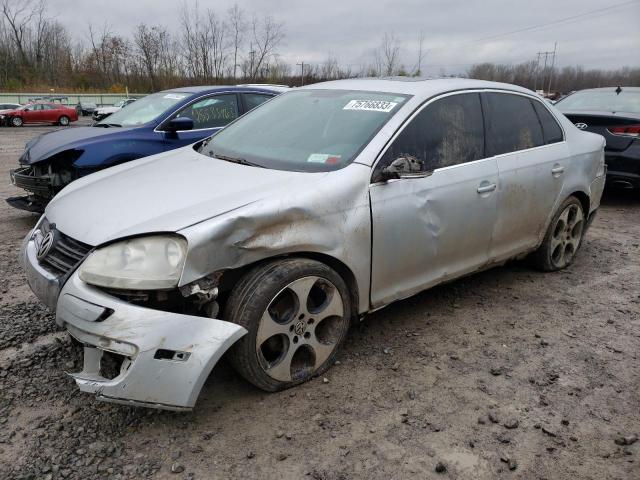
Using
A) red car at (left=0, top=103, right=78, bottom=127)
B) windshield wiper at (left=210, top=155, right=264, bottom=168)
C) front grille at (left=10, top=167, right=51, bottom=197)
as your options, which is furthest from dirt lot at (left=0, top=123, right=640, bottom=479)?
red car at (left=0, top=103, right=78, bottom=127)

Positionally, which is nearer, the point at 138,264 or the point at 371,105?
the point at 138,264

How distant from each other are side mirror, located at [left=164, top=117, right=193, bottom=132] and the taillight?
5452 millimetres

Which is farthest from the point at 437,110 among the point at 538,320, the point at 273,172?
the point at 538,320

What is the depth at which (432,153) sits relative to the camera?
326cm

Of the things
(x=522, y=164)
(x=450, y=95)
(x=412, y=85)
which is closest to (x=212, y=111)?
(x=412, y=85)

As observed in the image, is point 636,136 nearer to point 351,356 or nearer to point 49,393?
point 351,356

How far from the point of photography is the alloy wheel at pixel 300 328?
2.59 m

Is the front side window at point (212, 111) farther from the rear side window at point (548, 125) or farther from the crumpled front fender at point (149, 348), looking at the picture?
the crumpled front fender at point (149, 348)

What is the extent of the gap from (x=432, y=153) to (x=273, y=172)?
1.02 metres

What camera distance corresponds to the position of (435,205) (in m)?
3.14

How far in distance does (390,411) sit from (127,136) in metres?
4.46

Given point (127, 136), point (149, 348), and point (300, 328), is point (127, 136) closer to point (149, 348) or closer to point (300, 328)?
point (300, 328)

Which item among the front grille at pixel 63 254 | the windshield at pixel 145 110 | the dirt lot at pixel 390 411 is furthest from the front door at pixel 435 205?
the windshield at pixel 145 110

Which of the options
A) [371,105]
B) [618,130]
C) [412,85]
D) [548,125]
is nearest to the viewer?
[371,105]
